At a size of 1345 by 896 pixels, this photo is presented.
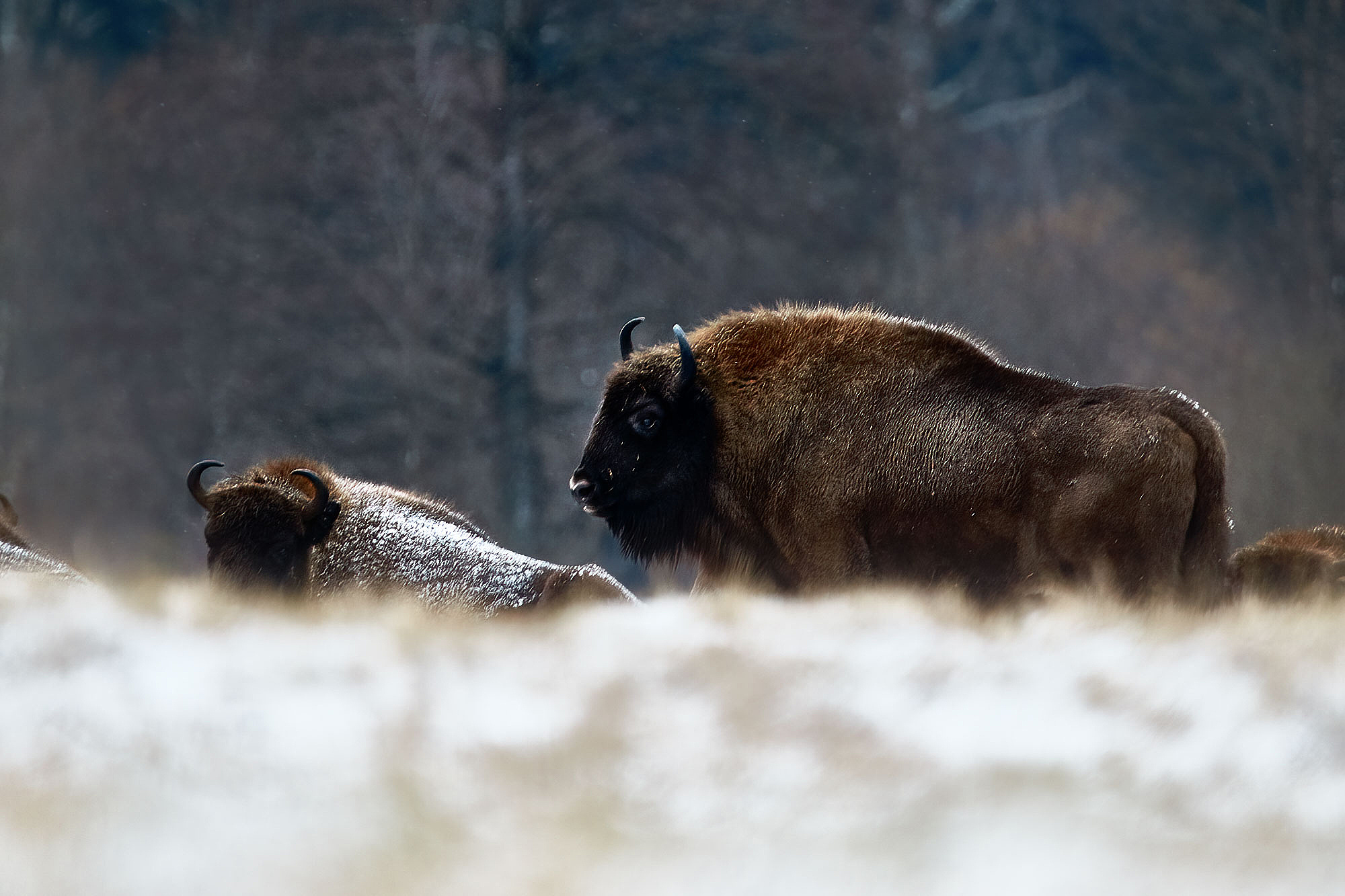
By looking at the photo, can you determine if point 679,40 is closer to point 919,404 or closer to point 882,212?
point 882,212

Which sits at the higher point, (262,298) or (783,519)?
(262,298)

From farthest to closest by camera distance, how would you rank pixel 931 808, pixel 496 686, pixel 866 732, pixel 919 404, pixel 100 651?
pixel 919 404, pixel 100 651, pixel 496 686, pixel 866 732, pixel 931 808

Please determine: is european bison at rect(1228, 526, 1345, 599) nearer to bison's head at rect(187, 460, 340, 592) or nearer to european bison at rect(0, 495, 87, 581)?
european bison at rect(0, 495, 87, 581)

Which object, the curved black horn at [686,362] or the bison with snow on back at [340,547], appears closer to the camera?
the curved black horn at [686,362]

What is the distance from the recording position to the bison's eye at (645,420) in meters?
4.06

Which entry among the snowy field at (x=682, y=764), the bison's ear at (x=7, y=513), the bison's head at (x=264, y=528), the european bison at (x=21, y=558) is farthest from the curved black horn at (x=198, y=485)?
the snowy field at (x=682, y=764)

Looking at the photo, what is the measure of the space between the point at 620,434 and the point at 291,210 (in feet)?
24.8

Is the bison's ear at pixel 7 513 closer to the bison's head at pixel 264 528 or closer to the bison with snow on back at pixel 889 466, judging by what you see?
the bison's head at pixel 264 528

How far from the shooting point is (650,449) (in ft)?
13.4

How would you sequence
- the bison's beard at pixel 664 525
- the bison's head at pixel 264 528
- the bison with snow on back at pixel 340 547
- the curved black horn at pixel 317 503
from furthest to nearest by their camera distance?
the curved black horn at pixel 317 503 → the bison's head at pixel 264 528 → the bison with snow on back at pixel 340 547 → the bison's beard at pixel 664 525

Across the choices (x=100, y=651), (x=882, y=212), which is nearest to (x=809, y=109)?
(x=882, y=212)

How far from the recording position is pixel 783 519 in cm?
398

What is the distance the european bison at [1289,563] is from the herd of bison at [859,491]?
12 mm

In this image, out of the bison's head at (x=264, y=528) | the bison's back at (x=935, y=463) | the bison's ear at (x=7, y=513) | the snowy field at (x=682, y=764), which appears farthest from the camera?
the bison's ear at (x=7, y=513)
